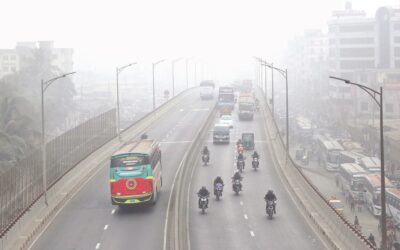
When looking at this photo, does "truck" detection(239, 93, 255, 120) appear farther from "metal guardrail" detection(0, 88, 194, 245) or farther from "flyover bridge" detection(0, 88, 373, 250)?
"flyover bridge" detection(0, 88, 373, 250)

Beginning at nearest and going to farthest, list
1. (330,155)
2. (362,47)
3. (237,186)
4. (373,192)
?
(237,186), (373,192), (330,155), (362,47)

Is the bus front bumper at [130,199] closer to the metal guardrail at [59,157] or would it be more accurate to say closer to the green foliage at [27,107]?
the metal guardrail at [59,157]

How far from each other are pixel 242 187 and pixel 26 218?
58.8 ft

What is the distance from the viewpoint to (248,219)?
39.3 meters

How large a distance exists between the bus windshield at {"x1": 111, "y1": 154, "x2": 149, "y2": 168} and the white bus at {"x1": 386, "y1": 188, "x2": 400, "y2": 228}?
27327mm

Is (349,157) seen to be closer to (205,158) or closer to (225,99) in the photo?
(225,99)

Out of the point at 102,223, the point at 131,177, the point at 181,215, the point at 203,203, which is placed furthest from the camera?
the point at 203,203

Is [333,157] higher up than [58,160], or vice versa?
[58,160]

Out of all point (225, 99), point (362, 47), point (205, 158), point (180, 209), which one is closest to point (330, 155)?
point (225, 99)

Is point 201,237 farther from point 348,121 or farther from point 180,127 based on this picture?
point 348,121

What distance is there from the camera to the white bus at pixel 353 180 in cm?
6650

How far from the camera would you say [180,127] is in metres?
89.5

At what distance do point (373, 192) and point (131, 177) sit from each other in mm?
31062

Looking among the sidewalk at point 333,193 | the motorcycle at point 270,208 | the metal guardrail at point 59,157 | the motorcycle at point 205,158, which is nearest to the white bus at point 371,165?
the sidewalk at point 333,193
